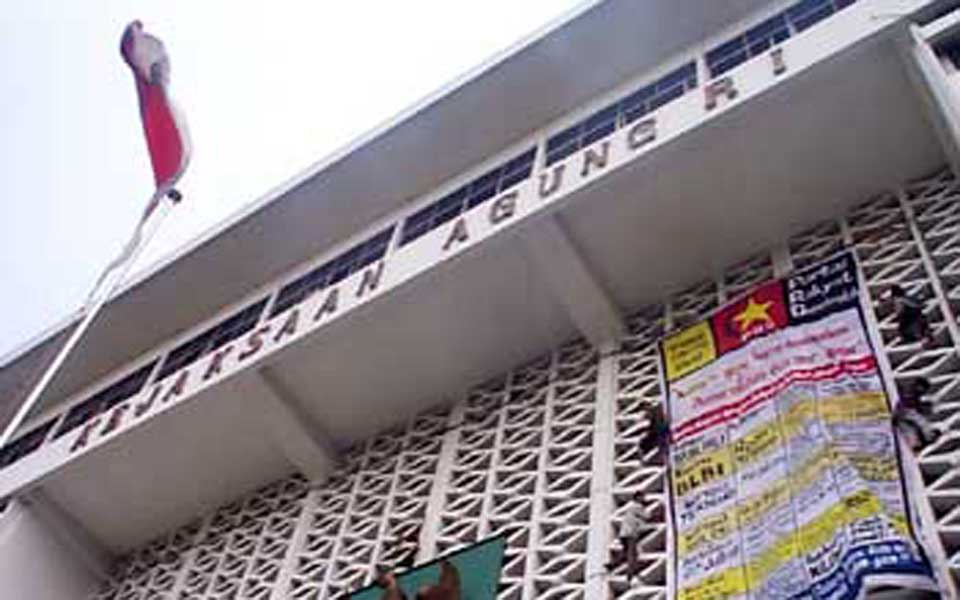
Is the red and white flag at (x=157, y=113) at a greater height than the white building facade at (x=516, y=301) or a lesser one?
greater

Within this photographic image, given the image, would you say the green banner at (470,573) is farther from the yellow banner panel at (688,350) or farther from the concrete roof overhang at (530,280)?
the concrete roof overhang at (530,280)

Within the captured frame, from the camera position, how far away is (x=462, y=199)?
977 centimetres

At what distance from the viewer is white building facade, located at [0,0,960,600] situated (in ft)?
23.6

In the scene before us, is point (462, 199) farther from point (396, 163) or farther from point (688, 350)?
point (688, 350)

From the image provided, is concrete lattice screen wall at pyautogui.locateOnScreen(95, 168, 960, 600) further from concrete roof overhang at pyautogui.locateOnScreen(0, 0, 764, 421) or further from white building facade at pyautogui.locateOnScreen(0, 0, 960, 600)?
concrete roof overhang at pyautogui.locateOnScreen(0, 0, 764, 421)

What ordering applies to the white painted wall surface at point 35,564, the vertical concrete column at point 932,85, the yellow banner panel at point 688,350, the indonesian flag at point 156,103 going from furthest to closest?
1. the white painted wall surface at point 35,564
2. the indonesian flag at point 156,103
3. the yellow banner panel at point 688,350
4. the vertical concrete column at point 932,85

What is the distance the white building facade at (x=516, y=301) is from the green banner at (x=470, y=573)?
109mm

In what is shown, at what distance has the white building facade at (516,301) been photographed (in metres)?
7.18

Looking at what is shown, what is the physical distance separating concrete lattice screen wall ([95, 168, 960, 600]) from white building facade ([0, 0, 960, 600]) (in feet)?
0.07

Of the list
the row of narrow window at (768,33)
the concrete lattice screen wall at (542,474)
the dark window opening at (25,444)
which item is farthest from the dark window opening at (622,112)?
the dark window opening at (25,444)

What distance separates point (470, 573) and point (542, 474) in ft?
2.53

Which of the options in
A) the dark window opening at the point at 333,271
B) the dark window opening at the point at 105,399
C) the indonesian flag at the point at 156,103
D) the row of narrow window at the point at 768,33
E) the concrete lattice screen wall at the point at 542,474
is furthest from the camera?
the dark window opening at the point at 105,399

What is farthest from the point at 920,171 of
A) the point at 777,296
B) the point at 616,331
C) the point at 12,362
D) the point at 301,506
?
the point at 12,362

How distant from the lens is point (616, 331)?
8.26 m
